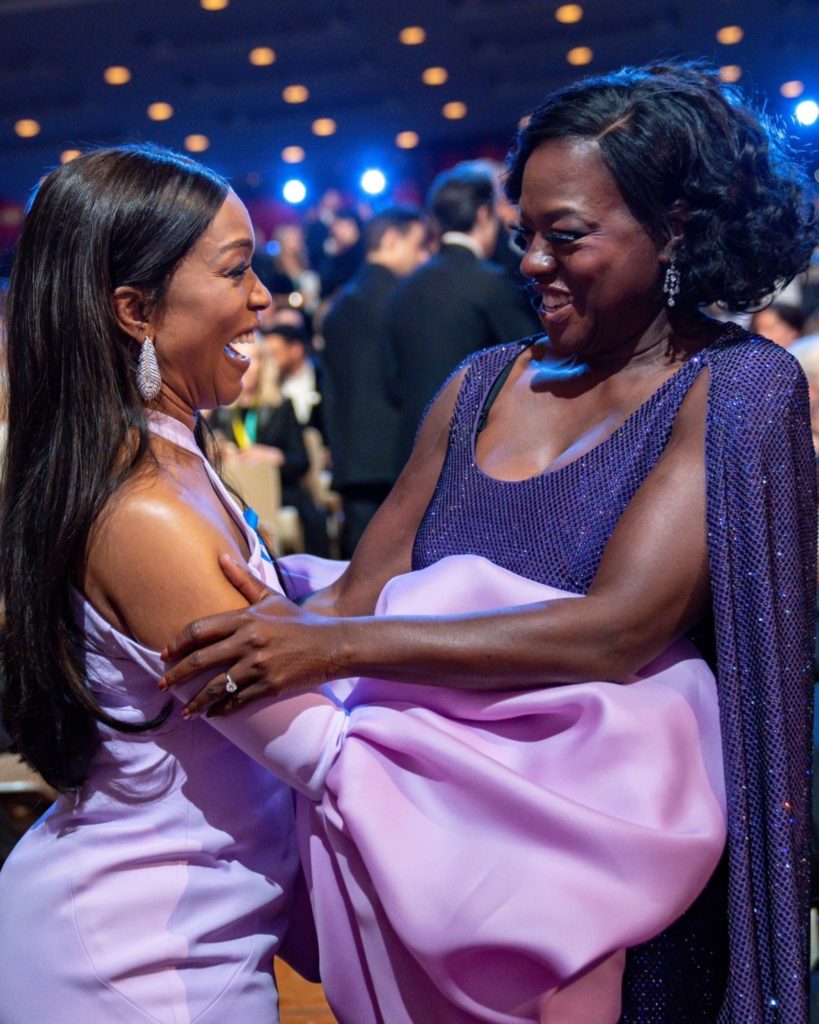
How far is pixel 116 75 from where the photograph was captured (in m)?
13.0

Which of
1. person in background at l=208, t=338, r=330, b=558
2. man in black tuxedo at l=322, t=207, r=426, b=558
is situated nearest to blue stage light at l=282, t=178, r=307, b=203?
person in background at l=208, t=338, r=330, b=558

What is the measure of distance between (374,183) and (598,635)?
48.9 feet

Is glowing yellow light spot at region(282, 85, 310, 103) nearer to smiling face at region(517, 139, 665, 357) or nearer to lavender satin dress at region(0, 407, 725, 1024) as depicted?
smiling face at region(517, 139, 665, 357)

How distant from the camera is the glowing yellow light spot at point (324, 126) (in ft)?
49.5

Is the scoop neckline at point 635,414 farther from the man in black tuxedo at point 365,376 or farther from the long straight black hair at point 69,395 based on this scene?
the man in black tuxedo at point 365,376

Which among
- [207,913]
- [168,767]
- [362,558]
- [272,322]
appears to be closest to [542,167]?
[362,558]

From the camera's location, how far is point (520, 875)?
1407mm

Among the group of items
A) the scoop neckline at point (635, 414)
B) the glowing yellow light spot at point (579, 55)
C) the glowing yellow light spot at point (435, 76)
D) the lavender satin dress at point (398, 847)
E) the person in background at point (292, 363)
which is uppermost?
the scoop neckline at point (635, 414)

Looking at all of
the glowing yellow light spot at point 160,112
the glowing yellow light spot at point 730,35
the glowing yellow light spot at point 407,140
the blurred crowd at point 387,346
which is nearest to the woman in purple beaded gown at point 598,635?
the blurred crowd at point 387,346

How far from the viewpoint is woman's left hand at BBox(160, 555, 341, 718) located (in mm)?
1447

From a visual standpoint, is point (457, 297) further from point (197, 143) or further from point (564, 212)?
point (197, 143)

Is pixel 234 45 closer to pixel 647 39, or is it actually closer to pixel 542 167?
pixel 647 39

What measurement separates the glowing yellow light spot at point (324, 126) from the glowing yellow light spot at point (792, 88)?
5.35m

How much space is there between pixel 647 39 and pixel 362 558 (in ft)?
38.3
